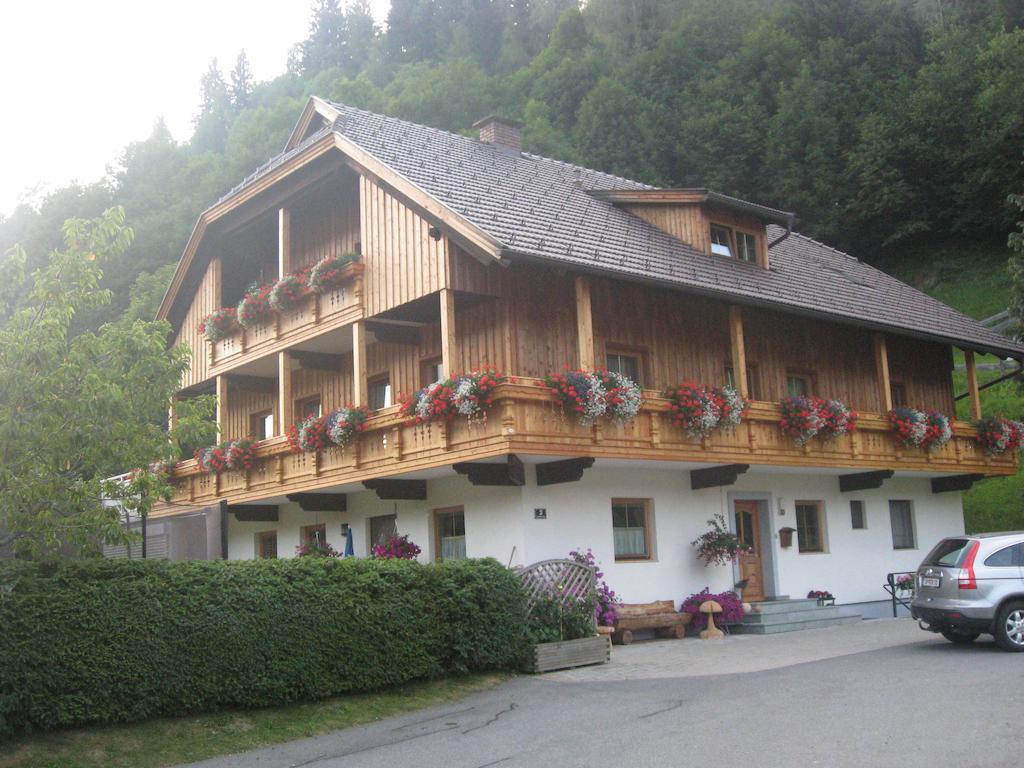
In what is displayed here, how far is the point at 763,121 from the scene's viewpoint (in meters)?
59.4

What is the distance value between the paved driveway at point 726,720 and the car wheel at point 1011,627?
0.21 m

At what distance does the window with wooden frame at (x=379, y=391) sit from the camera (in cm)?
2188

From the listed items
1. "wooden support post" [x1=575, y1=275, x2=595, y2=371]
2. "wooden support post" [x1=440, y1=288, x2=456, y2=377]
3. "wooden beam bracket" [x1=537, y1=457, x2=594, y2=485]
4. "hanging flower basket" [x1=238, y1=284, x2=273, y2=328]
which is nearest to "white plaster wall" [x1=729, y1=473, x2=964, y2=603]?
"wooden beam bracket" [x1=537, y1=457, x2=594, y2=485]

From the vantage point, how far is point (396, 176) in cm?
1931

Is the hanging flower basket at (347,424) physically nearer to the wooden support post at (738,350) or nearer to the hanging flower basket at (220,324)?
the hanging flower basket at (220,324)

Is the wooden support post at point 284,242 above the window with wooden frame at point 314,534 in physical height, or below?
above

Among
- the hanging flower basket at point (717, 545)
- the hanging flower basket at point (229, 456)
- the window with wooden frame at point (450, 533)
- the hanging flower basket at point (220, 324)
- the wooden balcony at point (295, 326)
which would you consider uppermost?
the hanging flower basket at point (220, 324)

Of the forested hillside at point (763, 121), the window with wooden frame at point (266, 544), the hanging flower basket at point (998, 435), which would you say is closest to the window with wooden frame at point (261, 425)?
the window with wooden frame at point (266, 544)

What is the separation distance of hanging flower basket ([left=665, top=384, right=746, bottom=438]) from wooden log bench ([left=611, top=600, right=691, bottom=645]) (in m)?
3.21

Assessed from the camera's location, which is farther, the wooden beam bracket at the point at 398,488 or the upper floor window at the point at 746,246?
the upper floor window at the point at 746,246

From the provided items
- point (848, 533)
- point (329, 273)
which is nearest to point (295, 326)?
point (329, 273)

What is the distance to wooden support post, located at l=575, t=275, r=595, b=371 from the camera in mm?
17469

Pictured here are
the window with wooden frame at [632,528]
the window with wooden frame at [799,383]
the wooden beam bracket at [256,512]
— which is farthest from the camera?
the wooden beam bracket at [256,512]

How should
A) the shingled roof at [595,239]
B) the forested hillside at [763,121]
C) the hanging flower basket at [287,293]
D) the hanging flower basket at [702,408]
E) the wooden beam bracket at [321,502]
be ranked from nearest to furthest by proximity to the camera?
the hanging flower basket at [702,408]
the shingled roof at [595,239]
the hanging flower basket at [287,293]
the wooden beam bracket at [321,502]
the forested hillside at [763,121]
